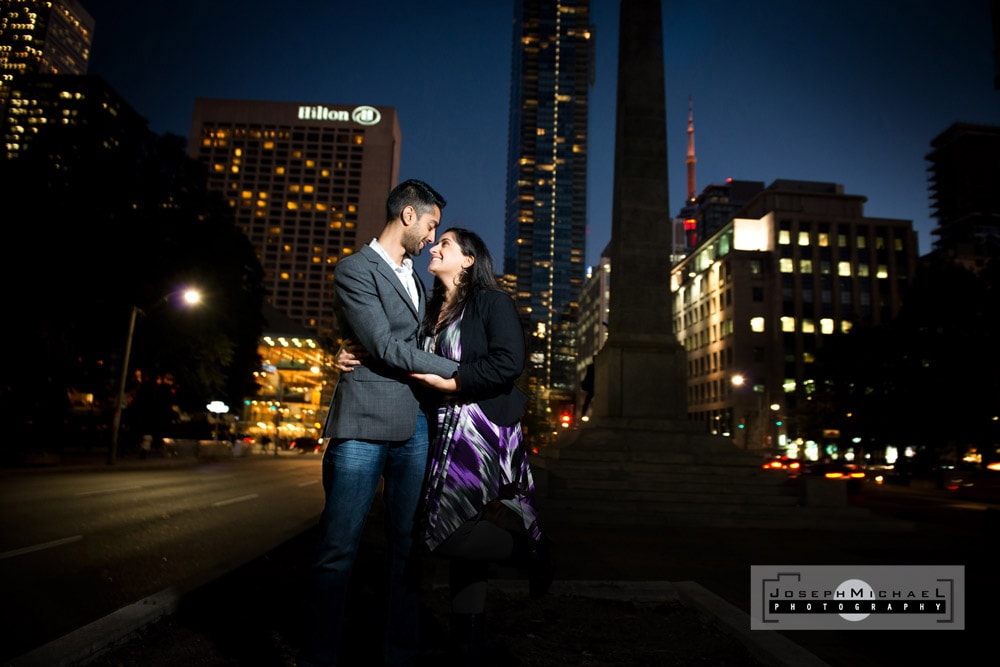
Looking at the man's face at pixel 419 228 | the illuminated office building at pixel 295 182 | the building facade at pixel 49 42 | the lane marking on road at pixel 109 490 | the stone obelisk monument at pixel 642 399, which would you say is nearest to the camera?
the man's face at pixel 419 228

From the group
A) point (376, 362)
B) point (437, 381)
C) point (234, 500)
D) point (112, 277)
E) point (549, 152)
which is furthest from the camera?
point (549, 152)

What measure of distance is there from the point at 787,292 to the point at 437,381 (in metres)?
90.4

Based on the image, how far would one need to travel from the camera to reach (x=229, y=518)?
34.0ft

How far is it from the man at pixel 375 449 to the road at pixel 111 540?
2.16 m

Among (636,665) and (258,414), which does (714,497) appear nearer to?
(636,665)

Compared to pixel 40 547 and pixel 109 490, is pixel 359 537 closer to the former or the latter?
pixel 40 547

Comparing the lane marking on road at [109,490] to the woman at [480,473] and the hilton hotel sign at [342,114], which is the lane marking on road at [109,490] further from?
the hilton hotel sign at [342,114]

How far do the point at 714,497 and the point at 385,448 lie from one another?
10.6 metres

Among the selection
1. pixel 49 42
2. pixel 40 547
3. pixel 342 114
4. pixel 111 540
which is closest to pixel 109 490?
pixel 111 540

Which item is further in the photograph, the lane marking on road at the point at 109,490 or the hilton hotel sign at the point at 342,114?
the hilton hotel sign at the point at 342,114

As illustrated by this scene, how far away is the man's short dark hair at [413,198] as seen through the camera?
120 inches

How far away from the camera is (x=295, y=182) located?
15575cm

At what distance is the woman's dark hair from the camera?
309 cm

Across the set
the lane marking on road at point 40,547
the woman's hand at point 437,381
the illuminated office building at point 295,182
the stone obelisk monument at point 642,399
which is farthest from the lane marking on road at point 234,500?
the illuminated office building at point 295,182
